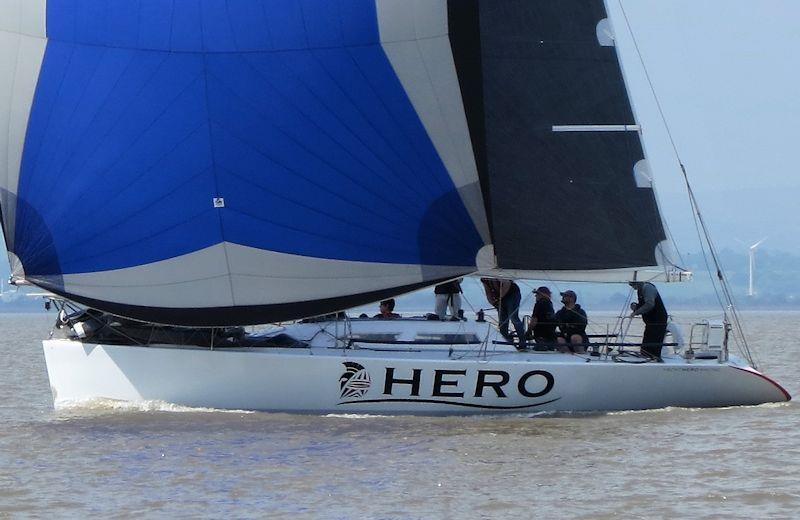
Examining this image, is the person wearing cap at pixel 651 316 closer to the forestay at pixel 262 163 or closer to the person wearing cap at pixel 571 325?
the forestay at pixel 262 163

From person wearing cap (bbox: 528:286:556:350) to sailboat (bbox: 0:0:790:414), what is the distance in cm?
34

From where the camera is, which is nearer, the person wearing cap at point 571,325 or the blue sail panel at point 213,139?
the blue sail panel at point 213,139

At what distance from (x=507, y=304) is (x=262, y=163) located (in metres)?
3.01

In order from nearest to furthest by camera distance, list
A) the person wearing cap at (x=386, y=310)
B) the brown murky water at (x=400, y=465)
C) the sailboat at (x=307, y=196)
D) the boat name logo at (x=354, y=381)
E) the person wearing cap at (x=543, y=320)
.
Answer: the brown murky water at (x=400, y=465)
the boat name logo at (x=354, y=381)
the sailboat at (x=307, y=196)
the person wearing cap at (x=543, y=320)
the person wearing cap at (x=386, y=310)

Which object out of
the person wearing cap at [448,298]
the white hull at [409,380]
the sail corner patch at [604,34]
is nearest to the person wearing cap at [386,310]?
the person wearing cap at [448,298]

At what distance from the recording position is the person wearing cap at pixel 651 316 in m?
15.7

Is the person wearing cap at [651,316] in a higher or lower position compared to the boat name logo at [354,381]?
higher

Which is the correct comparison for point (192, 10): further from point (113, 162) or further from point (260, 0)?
point (113, 162)

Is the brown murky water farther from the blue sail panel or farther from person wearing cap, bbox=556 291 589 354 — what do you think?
the blue sail panel

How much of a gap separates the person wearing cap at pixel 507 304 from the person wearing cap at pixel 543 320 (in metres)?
0.14

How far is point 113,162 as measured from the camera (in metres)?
15.2

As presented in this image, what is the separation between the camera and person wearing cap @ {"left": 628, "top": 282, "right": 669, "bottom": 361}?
1567 cm

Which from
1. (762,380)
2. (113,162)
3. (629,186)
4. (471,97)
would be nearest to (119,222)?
(113,162)

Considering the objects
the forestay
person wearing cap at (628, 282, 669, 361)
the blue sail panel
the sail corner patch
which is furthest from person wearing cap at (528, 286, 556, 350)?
the sail corner patch
